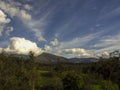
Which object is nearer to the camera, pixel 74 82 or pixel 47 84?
pixel 74 82

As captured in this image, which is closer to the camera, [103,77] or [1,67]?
[1,67]

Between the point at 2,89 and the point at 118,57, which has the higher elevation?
the point at 118,57

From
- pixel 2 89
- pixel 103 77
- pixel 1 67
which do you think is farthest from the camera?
pixel 103 77

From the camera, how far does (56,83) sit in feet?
359

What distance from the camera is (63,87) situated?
Result: 100375 mm

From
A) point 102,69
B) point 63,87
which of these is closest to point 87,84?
point 63,87

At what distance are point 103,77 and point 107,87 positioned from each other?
30590 mm

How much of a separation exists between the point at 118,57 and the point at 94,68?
4720 centimetres

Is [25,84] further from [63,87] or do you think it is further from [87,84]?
[87,84]

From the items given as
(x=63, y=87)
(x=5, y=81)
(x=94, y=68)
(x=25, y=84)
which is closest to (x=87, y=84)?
(x=63, y=87)

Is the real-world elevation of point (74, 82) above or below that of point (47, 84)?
below

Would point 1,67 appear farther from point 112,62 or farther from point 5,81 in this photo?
point 112,62

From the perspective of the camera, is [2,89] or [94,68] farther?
[94,68]

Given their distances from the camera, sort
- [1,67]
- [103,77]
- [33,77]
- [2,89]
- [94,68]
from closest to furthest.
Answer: [2,89] < [1,67] < [33,77] < [103,77] < [94,68]
